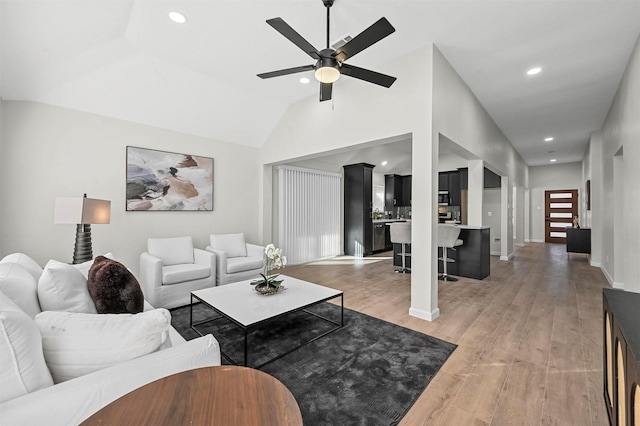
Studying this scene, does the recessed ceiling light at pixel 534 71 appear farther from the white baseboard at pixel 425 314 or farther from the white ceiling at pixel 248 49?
the white baseboard at pixel 425 314

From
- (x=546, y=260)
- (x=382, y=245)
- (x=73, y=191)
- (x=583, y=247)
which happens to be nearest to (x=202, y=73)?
(x=73, y=191)

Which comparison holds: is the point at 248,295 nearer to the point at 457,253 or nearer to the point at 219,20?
the point at 219,20

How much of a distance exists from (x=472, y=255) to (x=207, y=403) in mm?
4933

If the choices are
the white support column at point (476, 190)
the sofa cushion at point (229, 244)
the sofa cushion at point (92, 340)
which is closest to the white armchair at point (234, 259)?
the sofa cushion at point (229, 244)

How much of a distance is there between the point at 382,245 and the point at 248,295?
5858 millimetres

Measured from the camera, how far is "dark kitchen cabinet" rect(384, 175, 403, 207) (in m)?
8.72

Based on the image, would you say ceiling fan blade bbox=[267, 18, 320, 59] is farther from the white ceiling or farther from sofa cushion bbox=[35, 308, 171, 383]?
sofa cushion bbox=[35, 308, 171, 383]

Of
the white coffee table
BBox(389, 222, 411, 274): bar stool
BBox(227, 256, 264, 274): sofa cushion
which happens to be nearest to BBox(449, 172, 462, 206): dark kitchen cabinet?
BBox(389, 222, 411, 274): bar stool

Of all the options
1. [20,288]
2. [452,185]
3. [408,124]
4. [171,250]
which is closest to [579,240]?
[452,185]

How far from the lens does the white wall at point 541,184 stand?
32.6 ft

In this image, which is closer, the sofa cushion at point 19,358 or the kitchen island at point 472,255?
the sofa cushion at point 19,358

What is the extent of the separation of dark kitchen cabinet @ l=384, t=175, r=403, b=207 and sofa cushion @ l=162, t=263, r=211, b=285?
6.42 meters

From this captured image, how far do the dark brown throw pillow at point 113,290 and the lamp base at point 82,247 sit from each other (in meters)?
1.65

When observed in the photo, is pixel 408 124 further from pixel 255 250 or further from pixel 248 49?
pixel 255 250
